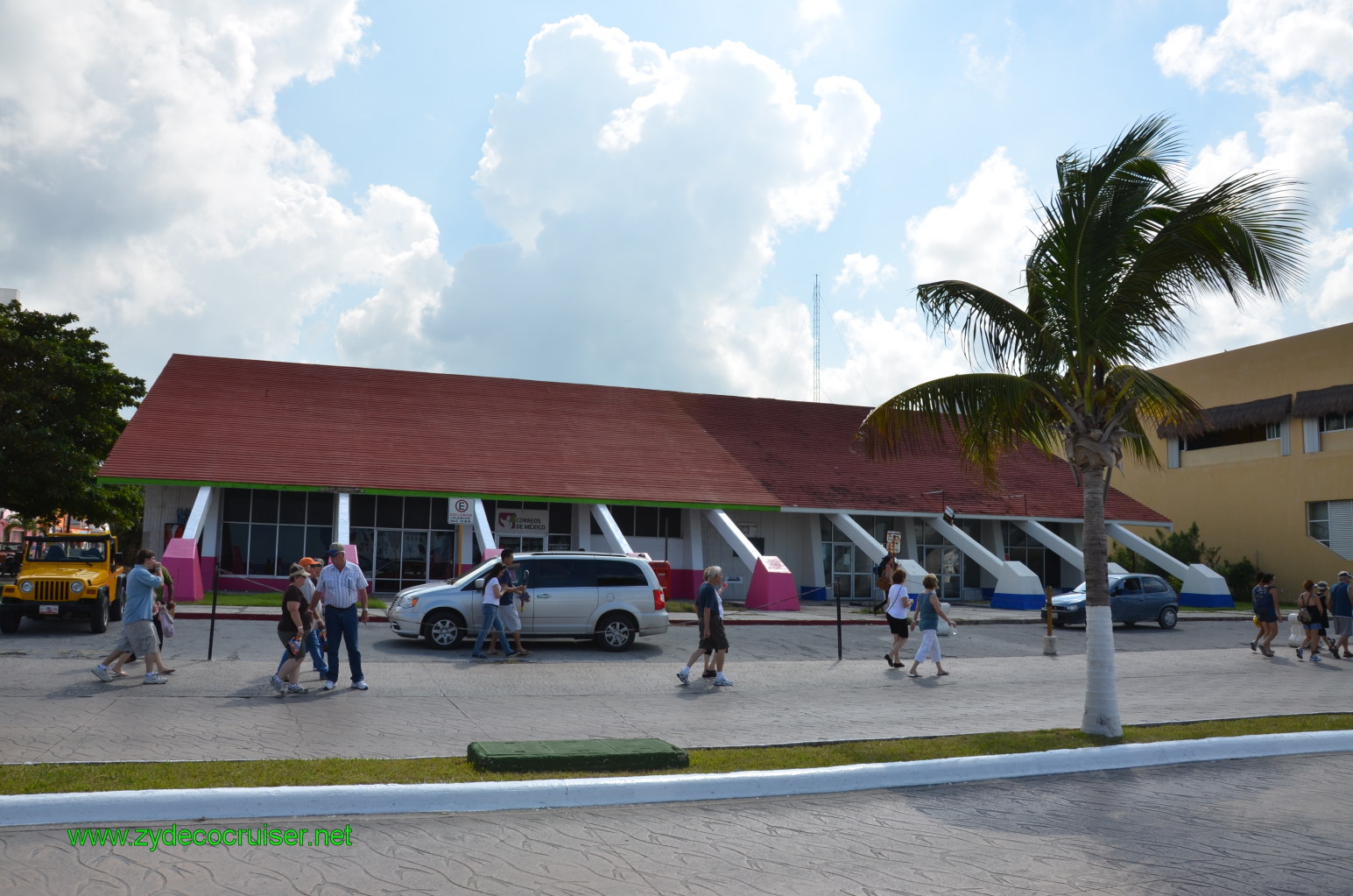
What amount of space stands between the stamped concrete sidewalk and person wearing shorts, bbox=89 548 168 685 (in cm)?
20

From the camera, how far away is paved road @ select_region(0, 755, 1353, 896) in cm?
545

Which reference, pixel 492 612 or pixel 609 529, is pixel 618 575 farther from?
pixel 609 529

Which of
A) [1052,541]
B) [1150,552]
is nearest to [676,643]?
[1052,541]

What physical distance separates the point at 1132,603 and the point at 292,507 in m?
22.9

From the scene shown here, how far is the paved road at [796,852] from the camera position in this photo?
5.45 metres

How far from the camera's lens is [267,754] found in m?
8.41

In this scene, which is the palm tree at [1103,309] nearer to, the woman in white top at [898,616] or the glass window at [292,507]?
the woman in white top at [898,616]

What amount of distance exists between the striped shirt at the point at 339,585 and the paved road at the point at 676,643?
139 inches

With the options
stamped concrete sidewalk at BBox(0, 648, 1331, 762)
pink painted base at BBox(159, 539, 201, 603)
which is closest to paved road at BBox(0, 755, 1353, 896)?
stamped concrete sidewalk at BBox(0, 648, 1331, 762)

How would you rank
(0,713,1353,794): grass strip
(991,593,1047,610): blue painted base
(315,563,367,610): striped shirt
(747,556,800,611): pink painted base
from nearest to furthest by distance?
(0,713,1353,794): grass strip < (315,563,367,610): striped shirt < (747,556,800,611): pink painted base < (991,593,1047,610): blue painted base

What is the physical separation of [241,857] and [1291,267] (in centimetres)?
1072

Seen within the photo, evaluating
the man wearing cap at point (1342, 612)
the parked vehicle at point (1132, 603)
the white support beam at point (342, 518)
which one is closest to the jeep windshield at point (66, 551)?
the white support beam at point (342, 518)

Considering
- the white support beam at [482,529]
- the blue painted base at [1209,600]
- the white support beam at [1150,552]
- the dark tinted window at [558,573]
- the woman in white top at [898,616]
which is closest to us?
the woman in white top at [898,616]

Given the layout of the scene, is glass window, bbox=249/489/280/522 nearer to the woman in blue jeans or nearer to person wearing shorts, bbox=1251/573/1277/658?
the woman in blue jeans
